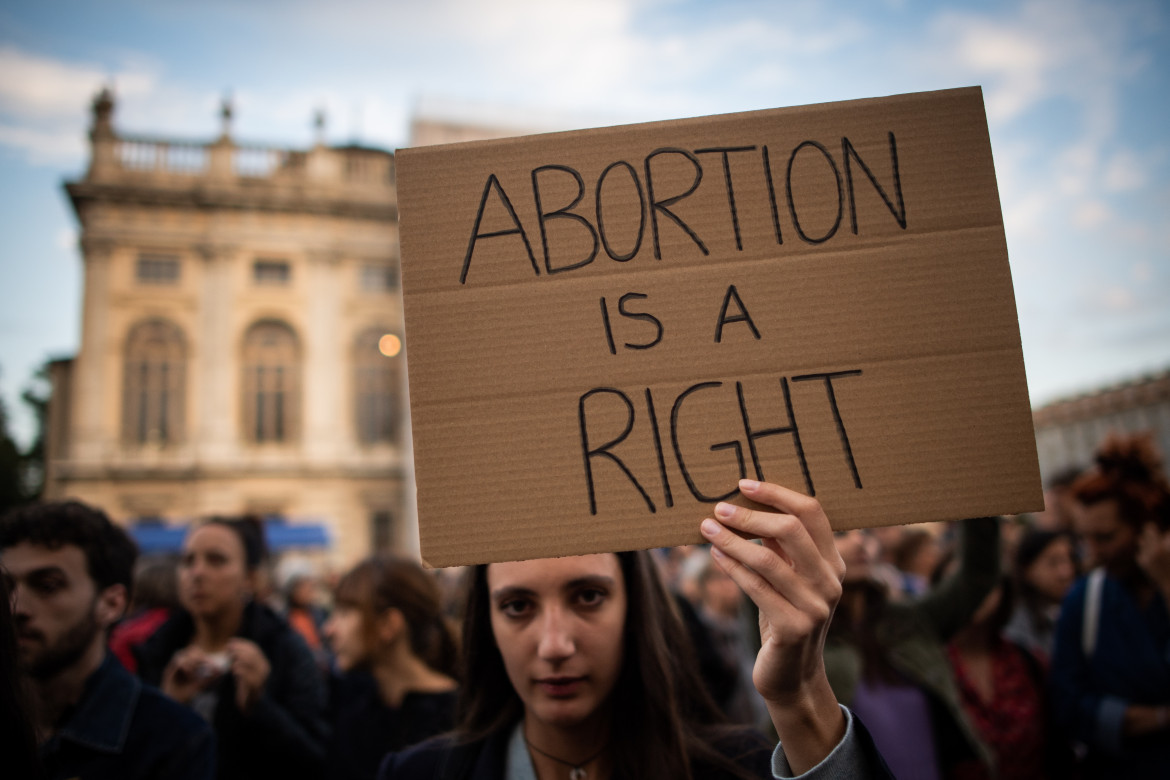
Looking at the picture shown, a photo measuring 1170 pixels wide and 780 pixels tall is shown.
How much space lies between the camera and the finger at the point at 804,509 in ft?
3.64

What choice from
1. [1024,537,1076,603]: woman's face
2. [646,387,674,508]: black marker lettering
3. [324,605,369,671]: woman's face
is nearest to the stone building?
[324,605,369,671]: woman's face

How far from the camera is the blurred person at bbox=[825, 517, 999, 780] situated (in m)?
2.46

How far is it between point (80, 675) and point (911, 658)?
2.48 meters

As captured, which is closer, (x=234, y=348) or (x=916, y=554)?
(x=916, y=554)

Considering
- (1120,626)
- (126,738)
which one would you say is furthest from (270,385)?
(1120,626)

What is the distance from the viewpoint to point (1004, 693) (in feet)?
9.25

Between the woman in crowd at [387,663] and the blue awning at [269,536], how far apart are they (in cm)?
1212

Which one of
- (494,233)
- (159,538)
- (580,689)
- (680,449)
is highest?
(494,233)

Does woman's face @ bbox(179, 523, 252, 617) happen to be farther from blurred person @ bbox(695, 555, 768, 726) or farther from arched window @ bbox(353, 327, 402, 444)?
arched window @ bbox(353, 327, 402, 444)

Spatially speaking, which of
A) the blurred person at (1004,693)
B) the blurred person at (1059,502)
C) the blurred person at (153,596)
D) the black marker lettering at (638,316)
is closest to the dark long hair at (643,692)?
the black marker lettering at (638,316)

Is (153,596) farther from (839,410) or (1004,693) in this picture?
(839,410)

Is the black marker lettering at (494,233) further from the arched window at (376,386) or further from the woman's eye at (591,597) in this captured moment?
the arched window at (376,386)

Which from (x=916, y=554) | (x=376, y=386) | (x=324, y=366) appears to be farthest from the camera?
(x=376, y=386)

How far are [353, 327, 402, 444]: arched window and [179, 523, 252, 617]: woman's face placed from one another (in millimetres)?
20470
